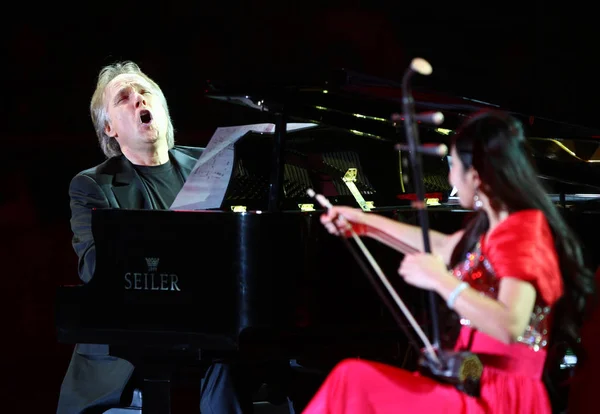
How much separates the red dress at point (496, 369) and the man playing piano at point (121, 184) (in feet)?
5.06

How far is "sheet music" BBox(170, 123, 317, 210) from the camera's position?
151 inches

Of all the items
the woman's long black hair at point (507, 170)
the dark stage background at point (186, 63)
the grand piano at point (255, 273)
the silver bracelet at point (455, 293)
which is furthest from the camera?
the dark stage background at point (186, 63)

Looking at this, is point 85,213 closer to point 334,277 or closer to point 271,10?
point 334,277

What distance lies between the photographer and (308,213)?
3.22 metres

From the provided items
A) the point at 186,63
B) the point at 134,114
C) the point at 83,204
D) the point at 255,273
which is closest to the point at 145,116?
the point at 134,114

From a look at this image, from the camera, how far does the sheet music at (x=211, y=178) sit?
3.85 metres

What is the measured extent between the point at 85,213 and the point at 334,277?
1294mm

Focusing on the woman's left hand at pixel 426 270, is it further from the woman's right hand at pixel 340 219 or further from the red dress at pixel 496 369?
the woman's right hand at pixel 340 219

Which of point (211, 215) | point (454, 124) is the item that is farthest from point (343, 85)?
point (211, 215)

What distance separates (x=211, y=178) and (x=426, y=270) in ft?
6.00

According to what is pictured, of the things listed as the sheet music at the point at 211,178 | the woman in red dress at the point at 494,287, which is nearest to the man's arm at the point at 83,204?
the sheet music at the point at 211,178

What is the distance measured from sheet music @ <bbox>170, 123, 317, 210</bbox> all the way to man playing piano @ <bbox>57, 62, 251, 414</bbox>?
1.03ft

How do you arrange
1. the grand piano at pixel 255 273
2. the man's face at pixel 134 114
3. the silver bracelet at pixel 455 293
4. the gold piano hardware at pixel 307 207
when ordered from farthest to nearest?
the man's face at pixel 134 114
the gold piano hardware at pixel 307 207
the grand piano at pixel 255 273
the silver bracelet at pixel 455 293

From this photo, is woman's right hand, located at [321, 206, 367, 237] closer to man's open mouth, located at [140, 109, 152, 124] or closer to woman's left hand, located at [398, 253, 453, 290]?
woman's left hand, located at [398, 253, 453, 290]
